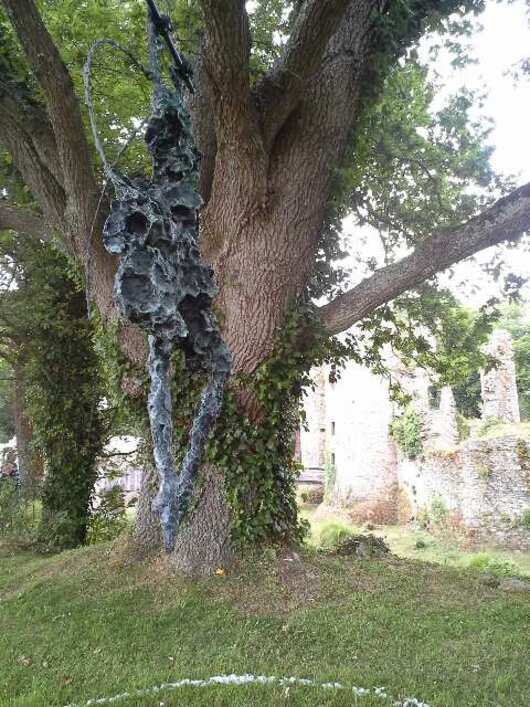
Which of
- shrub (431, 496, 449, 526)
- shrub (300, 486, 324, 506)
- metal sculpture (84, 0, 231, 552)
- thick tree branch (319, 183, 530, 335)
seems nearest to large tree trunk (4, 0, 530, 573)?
thick tree branch (319, 183, 530, 335)

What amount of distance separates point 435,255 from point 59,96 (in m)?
3.64

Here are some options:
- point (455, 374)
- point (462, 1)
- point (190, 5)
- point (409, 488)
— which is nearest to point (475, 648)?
point (455, 374)

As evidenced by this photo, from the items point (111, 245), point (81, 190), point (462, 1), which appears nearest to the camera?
point (111, 245)

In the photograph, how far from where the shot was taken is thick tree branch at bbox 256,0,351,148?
442 centimetres

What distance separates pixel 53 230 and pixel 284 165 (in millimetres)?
2633

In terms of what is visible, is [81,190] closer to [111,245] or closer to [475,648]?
[111,245]

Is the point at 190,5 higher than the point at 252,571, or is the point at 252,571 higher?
the point at 190,5

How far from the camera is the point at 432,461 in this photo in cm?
1445

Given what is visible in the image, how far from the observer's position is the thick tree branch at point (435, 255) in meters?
5.21

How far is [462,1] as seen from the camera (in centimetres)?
588

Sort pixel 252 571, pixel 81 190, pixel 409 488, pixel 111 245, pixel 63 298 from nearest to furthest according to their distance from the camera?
pixel 111 245 → pixel 252 571 → pixel 81 190 → pixel 63 298 → pixel 409 488

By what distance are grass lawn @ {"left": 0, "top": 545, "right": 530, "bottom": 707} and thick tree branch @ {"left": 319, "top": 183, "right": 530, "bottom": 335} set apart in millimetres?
2400

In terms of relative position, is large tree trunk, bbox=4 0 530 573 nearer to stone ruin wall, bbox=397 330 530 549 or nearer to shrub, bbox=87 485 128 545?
shrub, bbox=87 485 128 545

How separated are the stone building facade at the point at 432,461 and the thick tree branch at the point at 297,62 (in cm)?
582
